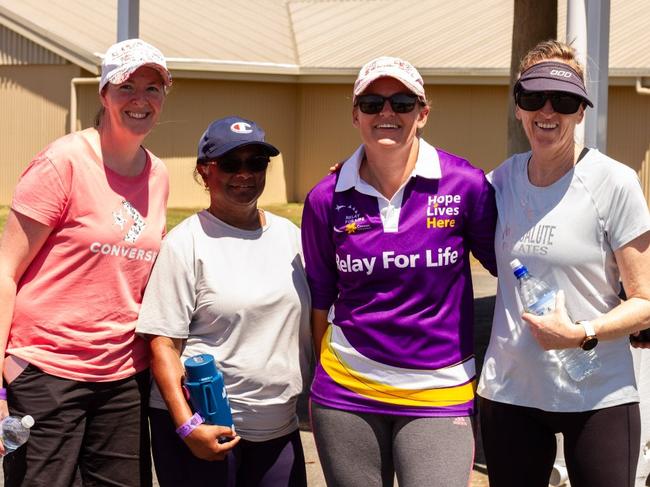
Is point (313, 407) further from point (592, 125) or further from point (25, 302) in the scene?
point (592, 125)

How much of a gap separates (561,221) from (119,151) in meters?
1.60

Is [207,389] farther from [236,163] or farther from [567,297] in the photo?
[567,297]

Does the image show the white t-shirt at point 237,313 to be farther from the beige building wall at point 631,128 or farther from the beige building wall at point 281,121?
the beige building wall at point 631,128

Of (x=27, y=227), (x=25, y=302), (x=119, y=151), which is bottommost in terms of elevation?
(x=25, y=302)

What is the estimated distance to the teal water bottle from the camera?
3.91 m

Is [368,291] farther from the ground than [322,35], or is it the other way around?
[322,35]

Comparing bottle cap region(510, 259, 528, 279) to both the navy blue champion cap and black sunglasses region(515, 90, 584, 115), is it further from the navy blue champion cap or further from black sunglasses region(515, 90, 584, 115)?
the navy blue champion cap

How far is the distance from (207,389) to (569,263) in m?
1.27

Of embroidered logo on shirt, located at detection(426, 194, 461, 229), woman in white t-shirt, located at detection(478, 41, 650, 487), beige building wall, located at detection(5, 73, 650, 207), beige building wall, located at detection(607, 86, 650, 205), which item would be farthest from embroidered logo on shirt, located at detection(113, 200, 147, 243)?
beige building wall, located at detection(607, 86, 650, 205)

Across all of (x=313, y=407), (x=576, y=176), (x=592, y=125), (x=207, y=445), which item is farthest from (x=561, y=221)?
(x=592, y=125)

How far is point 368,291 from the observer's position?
13.1ft

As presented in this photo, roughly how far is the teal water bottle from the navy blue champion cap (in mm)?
716

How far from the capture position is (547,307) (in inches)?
150

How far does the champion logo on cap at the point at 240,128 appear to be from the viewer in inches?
163
